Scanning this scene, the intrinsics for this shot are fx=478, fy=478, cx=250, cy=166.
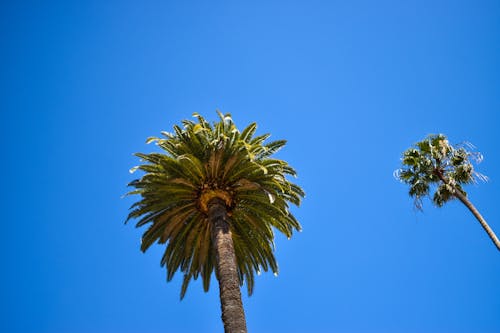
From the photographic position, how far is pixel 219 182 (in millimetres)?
17547

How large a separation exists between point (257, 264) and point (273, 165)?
4475mm

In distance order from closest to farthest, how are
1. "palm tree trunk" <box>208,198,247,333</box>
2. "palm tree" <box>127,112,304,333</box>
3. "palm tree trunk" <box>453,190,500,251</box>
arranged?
"palm tree trunk" <box>208,198,247,333</box> → "palm tree" <box>127,112,304,333</box> → "palm tree trunk" <box>453,190,500,251</box>

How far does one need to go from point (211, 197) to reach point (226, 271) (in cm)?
316

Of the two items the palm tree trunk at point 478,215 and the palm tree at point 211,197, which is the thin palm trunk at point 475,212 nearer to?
the palm tree trunk at point 478,215

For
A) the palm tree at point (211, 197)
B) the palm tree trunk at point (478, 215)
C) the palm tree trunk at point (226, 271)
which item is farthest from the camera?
the palm tree trunk at point (478, 215)

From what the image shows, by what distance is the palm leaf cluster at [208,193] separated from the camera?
17.3 m

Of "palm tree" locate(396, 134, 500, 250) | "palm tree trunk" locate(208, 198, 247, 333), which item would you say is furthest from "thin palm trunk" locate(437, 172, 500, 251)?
"palm tree trunk" locate(208, 198, 247, 333)

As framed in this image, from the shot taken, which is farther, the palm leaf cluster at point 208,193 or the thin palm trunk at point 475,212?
the thin palm trunk at point 475,212

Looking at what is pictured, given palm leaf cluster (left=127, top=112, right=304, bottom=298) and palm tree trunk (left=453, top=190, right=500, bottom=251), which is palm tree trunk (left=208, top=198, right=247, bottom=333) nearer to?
palm leaf cluster (left=127, top=112, right=304, bottom=298)

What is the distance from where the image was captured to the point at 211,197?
1750cm

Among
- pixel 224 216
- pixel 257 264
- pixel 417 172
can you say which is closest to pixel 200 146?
pixel 224 216

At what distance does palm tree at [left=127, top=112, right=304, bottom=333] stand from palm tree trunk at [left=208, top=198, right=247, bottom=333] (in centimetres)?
4

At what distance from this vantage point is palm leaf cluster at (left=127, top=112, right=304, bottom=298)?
1734cm

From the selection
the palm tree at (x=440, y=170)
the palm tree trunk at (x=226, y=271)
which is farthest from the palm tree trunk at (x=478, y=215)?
the palm tree trunk at (x=226, y=271)
